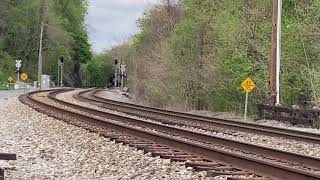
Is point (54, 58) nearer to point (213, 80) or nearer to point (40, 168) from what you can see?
point (213, 80)

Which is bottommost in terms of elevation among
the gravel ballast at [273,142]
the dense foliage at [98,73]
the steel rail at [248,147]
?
the gravel ballast at [273,142]

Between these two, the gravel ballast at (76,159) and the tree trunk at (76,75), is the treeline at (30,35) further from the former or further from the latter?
the gravel ballast at (76,159)

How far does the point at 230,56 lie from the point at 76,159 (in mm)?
21574

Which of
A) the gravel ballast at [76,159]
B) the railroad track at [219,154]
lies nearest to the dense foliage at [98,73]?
the railroad track at [219,154]

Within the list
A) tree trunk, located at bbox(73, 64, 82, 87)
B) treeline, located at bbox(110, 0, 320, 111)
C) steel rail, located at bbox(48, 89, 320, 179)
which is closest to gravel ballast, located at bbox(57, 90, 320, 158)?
steel rail, located at bbox(48, 89, 320, 179)

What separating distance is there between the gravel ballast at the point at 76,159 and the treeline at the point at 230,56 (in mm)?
14517

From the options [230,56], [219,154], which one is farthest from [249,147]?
[230,56]

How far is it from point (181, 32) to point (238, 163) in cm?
3036

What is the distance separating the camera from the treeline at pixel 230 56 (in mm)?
29000

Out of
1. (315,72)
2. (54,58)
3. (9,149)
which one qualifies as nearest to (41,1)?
(54,58)

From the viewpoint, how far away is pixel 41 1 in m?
100

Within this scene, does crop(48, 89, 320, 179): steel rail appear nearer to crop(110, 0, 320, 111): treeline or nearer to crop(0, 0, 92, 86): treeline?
crop(110, 0, 320, 111): treeline

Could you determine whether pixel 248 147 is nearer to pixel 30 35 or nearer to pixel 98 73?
pixel 30 35

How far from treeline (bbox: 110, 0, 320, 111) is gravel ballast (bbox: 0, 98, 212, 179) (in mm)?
14517
